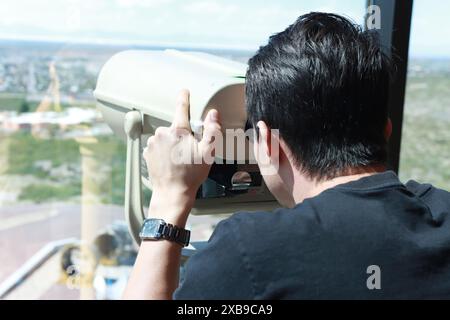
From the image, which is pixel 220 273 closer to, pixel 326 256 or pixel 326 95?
pixel 326 256

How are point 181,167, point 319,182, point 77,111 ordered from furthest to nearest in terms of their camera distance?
point 77,111 < point 181,167 < point 319,182

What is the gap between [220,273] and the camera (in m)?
0.74

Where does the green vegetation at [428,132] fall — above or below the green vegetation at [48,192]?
above

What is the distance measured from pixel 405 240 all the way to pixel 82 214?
3.93 feet

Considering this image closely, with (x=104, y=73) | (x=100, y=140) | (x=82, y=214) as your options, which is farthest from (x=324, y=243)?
(x=82, y=214)

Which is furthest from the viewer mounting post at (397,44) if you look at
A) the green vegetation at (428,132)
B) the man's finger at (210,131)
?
the man's finger at (210,131)

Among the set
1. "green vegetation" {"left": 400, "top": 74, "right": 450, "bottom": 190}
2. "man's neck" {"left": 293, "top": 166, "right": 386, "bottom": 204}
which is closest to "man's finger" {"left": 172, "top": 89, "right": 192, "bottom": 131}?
"man's neck" {"left": 293, "top": 166, "right": 386, "bottom": 204}

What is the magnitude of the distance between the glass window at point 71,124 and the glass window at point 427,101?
259 mm

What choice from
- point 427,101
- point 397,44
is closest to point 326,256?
point 397,44

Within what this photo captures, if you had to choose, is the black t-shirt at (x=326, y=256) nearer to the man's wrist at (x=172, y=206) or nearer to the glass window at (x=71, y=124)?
the man's wrist at (x=172, y=206)

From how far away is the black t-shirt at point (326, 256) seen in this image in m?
0.73

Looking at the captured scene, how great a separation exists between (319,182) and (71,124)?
3.52 ft

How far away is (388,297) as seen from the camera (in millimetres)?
741

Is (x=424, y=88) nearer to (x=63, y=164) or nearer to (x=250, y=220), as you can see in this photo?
(x=63, y=164)
